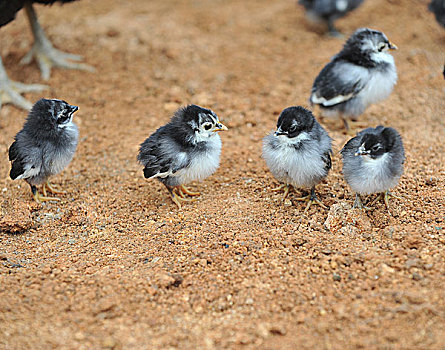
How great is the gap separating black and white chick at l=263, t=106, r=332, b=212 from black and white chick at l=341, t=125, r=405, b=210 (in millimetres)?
354

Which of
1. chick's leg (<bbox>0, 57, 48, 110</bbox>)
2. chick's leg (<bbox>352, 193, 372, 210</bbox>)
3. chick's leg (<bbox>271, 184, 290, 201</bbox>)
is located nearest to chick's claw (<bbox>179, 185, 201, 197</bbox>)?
chick's leg (<bbox>271, 184, 290, 201</bbox>)

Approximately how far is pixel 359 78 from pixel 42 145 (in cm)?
400

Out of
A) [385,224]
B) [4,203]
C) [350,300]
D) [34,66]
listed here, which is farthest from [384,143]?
[34,66]

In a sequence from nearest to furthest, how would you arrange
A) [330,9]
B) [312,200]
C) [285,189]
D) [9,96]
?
[312,200]
[285,189]
[9,96]
[330,9]

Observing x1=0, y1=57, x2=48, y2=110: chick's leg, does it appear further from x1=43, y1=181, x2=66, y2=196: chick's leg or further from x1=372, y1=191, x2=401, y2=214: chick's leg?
x1=372, y1=191, x2=401, y2=214: chick's leg

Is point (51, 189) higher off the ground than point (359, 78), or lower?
lower

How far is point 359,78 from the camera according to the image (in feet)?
19.4

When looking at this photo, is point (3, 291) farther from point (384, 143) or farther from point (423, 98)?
point (423, 98)

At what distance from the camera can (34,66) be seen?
7.73m

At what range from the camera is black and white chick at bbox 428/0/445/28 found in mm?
8266

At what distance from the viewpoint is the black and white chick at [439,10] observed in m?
8.27

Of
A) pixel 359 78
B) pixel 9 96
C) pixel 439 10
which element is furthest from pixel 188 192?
pixel 439 10

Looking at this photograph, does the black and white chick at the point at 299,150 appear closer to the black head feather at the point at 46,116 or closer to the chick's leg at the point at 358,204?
the chick's leg at the point at 358,204

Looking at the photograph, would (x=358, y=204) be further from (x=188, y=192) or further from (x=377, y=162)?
(x=188, y=192)
